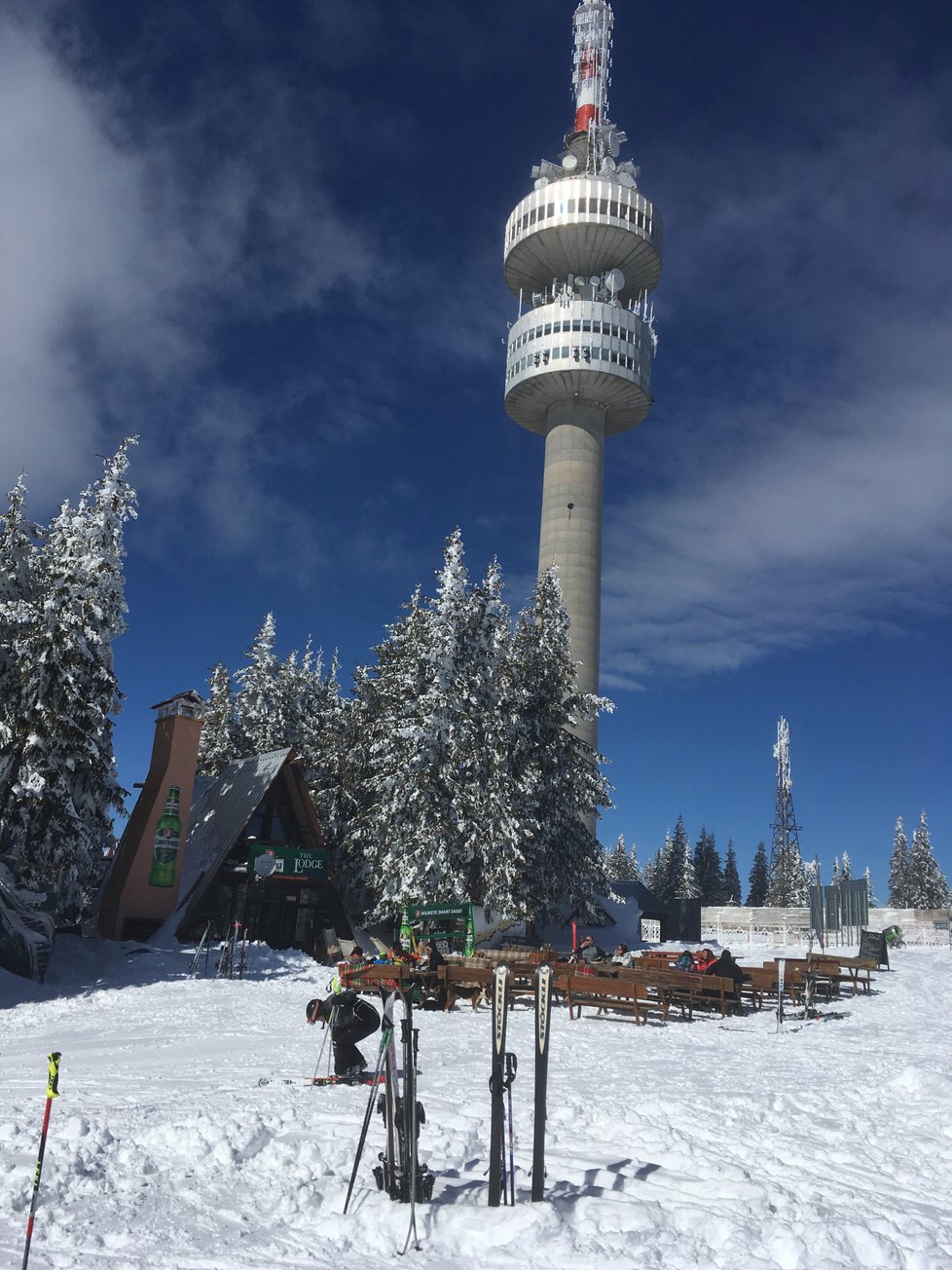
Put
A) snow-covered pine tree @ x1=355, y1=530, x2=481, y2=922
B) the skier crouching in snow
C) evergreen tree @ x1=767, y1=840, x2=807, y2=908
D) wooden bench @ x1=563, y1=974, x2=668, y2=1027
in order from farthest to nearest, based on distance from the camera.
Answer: evergreen tree @ x1=767, y1=840, x2=807, y2=908 → snow-covered pine tree @ x1=355, y1=530, x2=481, y2=922 → wooden bench @ x1=563, y1=974, x2=668, y2=1027 → the skier crouching in snow

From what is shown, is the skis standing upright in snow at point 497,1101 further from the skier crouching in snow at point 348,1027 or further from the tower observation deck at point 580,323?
the tower observation deck at point 580,323

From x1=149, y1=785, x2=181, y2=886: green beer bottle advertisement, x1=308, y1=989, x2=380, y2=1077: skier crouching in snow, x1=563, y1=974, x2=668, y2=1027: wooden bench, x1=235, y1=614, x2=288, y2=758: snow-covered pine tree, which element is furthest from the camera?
x1=235, y1=614, x2=288, y2=758: snow-covered pine tree

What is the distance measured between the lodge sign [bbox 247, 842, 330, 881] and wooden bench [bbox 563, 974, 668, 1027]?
13.8m

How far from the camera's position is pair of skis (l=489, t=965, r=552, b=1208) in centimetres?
691

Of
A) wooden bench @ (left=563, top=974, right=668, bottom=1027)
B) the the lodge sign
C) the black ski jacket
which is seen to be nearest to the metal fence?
the the lodge sign

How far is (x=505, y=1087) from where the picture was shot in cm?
709

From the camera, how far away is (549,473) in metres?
74.2

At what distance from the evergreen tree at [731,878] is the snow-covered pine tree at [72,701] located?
357 ft

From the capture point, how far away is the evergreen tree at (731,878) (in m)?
121

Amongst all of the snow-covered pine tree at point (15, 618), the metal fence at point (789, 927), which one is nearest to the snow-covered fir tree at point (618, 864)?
the metal fence at point (789, 927)

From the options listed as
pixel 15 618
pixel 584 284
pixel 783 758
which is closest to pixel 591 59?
pixel 584 284

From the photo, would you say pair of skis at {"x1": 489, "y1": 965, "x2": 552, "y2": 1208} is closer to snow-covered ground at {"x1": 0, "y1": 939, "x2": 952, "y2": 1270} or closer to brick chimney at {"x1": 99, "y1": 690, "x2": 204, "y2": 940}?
snow-covered ground at {"x1": 0, "y1": 939, "x2": 952, "y2": 1270}

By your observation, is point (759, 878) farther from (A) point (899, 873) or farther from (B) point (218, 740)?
(B) point (218, 740)

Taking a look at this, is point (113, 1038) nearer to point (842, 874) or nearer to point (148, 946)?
point (148, 946)
